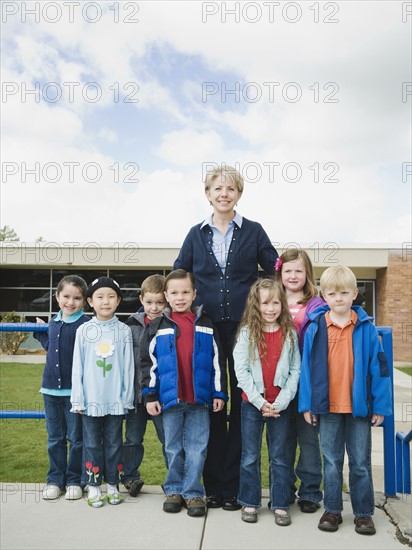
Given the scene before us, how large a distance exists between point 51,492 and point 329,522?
5.59 feet

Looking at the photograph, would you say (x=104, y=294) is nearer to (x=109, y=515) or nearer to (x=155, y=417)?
(x=155, y=417)

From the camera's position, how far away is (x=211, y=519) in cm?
322

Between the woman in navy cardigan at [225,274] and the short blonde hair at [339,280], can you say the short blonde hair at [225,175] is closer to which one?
the woman in navy cardigan at [225,274]

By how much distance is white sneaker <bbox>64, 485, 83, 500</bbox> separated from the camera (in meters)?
3.52

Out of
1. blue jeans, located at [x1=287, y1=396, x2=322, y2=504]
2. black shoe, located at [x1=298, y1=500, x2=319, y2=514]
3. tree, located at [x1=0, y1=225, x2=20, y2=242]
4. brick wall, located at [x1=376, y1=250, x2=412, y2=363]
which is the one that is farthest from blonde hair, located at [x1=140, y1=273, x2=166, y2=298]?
tree, located at [x1=0, y1=225, x2=20, y2=242]

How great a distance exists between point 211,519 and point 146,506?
0.44 meters

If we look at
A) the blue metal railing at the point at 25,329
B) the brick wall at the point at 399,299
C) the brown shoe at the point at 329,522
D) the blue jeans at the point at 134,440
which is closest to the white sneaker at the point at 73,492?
the blue jeans at the point at 134,440

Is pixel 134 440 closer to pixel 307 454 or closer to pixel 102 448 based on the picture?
pixel 102 448

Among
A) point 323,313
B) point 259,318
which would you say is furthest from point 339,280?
point 259,318

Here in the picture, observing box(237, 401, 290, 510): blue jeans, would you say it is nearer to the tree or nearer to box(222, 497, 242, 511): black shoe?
box(222, 497, 242, 511): black shoe

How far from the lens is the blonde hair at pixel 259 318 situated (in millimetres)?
3297

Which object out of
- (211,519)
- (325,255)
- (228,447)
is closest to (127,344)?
(228,447)

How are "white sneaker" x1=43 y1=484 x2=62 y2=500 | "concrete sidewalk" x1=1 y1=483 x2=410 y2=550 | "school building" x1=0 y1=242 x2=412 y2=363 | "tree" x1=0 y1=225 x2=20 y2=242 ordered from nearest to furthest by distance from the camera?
"concrete sidewalk" x1=1 y1=483 x2=410 y2=550
"white sneaker" x1=43 y1=484 x2=62 y2=500
"school building" x1=0 y1=242 x2=412 y2=363
"tree" x1=0 y1=225 x2=20 y2=242

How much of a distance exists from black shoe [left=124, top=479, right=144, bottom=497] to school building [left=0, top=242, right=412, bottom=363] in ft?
49.2
